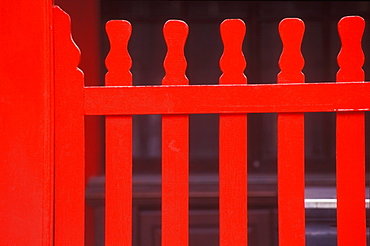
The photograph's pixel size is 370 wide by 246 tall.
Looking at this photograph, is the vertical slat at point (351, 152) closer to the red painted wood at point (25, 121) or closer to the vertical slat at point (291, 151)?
the vertical slat at point (291, 151)

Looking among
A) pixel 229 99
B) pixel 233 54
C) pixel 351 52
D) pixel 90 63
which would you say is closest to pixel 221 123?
pixel 229 99

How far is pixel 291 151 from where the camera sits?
142 cm

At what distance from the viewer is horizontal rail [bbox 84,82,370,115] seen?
1396 millimetres

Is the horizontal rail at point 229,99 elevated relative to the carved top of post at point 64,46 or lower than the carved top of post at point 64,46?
lower

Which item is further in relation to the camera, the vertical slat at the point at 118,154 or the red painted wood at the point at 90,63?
the red painted wood at the point at 90,63

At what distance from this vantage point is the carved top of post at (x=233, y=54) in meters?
1.42

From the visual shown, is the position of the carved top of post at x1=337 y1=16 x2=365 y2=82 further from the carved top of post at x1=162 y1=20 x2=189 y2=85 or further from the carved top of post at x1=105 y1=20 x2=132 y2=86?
the carved top of post at x1=105 y1=20 x2=132 y2=86

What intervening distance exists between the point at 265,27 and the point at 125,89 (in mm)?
1741

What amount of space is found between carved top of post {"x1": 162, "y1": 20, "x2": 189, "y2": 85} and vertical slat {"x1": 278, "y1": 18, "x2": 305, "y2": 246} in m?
0.30

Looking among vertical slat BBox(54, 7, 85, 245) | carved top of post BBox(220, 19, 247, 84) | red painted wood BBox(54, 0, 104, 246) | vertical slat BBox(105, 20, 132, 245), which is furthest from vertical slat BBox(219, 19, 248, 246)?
red painted wood BBox(54, 0, 104, 246)

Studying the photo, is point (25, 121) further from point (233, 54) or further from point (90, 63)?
point (90, 63)

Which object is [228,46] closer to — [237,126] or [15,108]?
[237,126]

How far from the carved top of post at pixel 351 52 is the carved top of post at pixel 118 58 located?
65 centimetres

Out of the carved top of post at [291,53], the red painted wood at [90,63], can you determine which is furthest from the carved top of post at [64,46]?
the red painted wood at [90,63]
